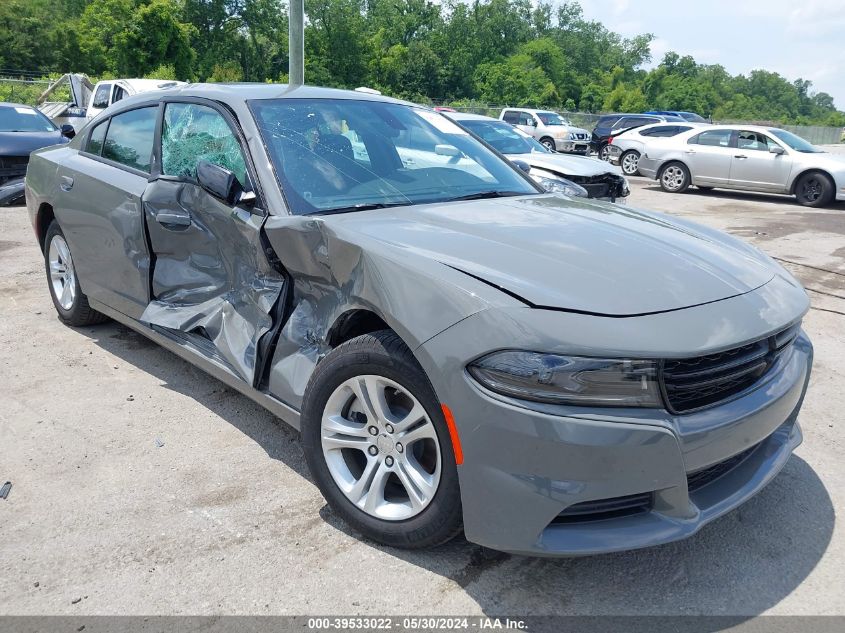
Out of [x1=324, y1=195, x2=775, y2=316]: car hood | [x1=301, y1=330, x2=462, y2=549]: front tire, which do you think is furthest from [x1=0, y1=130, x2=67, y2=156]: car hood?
[x1=301, y1=330, x2=462, y2=549]: front tire

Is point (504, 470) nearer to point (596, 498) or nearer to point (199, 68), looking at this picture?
point (596, 498)

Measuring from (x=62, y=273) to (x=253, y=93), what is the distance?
2.32 meters

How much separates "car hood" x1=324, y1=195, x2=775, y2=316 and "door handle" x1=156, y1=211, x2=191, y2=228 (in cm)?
106

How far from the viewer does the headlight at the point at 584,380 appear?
212cm

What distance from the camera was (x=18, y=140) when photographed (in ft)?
36.7

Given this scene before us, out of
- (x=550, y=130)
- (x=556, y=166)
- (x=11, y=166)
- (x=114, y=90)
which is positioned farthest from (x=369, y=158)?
(x=550, y=130)

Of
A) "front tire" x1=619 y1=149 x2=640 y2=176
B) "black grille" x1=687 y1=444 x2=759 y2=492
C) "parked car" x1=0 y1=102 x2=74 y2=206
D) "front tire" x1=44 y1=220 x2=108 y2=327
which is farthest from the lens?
"front tire" x1=619 y1=149 x2=640 y2=176

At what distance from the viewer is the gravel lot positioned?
2398 millimetres

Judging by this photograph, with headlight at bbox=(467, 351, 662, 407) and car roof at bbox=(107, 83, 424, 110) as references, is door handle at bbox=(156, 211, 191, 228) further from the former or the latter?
headlight at bbox=(467, 351, 662, 407)

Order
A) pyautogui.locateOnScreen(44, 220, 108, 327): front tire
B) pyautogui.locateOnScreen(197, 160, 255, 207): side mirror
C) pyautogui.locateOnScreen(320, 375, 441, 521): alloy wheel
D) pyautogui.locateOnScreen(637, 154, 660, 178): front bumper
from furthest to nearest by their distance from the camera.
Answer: pyautogui.locateOnScreen(637, 154, 660, 178): front bumper
pyautogui.locateOnScreen(44, 220, 108, 327): front tire
pyautogui.locateOnScreen(197, 160, 255, 207): side mirror
pyautogui.locateOnScreen(320, 375, 441, 521): alloy wheel

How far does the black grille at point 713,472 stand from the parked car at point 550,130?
2120cm

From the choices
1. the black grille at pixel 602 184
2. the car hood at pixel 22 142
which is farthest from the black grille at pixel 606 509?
the car hood at pixel 22 142

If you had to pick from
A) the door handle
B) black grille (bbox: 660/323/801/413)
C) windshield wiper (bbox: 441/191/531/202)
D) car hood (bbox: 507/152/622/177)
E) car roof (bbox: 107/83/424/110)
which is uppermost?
car roof (bbox: 107/83/424/110)

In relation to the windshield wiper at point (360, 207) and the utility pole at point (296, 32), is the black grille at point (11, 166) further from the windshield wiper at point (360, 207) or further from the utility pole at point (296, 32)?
the windshield wiper at point (360, 207)
